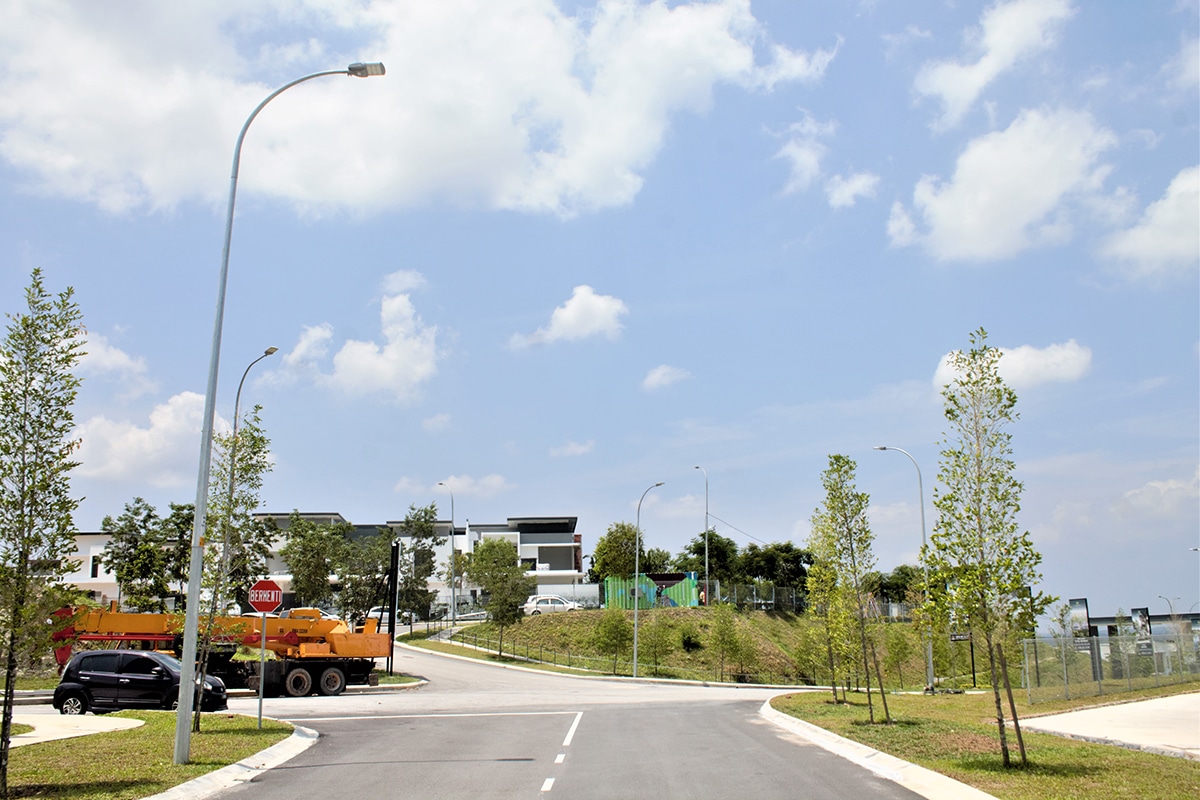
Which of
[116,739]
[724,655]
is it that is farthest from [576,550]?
[116,739]

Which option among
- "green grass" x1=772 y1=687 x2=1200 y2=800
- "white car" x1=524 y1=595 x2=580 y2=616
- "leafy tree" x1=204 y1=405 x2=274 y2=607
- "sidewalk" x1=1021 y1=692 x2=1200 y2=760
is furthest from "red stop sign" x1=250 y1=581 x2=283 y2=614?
→ "white car" x1=524 y1=595 x2=580 y2=616

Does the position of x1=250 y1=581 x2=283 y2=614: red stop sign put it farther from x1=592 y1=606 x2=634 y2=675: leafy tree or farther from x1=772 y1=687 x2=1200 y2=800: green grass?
x1=592 y1=606 x2=634 y2=675: leafy tree

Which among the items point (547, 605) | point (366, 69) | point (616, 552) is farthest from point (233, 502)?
point (616, 552)

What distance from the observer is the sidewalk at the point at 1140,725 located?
674 inches

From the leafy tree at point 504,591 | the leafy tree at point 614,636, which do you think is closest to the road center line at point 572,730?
the leafy tree at point 614,636

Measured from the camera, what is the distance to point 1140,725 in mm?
21250

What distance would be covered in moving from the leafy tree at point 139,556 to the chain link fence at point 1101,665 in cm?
4241

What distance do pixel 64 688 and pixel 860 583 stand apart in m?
21.0

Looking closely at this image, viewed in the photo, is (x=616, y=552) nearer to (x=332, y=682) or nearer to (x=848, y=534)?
(x=332, y=682)

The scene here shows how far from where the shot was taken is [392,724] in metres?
22.6

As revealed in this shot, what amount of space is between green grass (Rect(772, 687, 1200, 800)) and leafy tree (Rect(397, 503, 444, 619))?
1664 inches

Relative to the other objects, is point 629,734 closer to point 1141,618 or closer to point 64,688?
point 64,688

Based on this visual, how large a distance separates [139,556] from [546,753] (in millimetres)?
50309

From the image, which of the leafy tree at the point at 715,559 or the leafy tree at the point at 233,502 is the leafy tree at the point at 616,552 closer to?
the leafy tree at the point at 715,559
